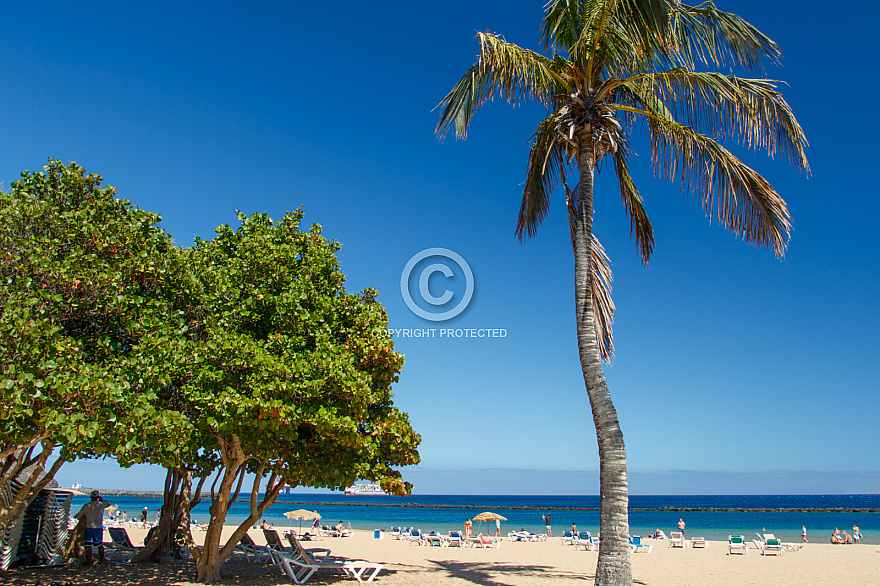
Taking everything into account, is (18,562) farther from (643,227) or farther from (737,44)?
(737,44)

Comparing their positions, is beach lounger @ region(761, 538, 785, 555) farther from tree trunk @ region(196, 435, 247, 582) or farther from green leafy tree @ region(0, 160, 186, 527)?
green leafy tree @ region(0, 160, 186, 527)

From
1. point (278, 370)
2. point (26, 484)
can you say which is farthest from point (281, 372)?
point (26, 484)

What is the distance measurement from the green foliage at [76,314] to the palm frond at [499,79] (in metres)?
5.65

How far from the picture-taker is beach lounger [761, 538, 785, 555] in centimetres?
2064

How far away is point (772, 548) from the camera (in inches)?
832

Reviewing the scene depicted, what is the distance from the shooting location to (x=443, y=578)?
1180cm

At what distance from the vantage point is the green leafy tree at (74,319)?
6.63 meters

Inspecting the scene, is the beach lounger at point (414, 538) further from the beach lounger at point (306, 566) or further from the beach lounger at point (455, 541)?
the beach lounger at point (306, 566)

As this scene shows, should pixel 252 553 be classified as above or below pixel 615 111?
below

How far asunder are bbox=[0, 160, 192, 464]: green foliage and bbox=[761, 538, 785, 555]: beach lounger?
2131 centimetres

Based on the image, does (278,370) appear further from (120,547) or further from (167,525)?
(120,547)

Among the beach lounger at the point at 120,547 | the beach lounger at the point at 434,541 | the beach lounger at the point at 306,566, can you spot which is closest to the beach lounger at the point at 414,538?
the beach lounger at the point at 434,541

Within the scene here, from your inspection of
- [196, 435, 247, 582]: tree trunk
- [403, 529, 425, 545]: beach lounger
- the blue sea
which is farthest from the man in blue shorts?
the blue sea

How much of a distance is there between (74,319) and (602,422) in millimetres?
8063
